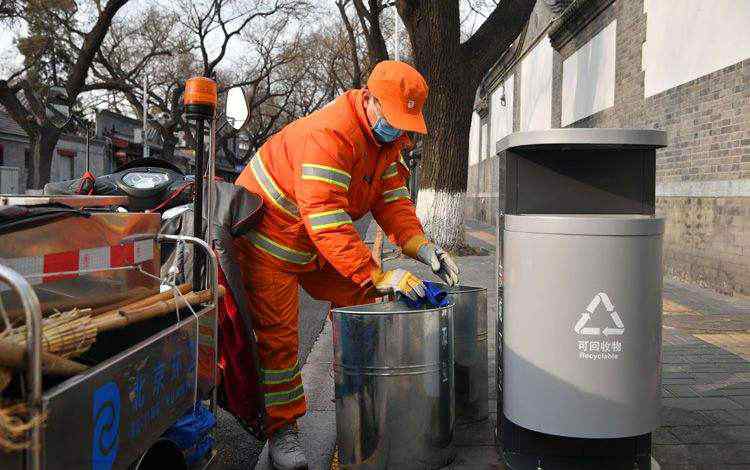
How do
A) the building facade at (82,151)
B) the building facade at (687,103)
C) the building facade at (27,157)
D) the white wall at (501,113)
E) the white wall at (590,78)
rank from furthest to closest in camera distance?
the building facade at (82,151) < the building facade at (27,157) < the white wall at (501,113) < the white wall at (590,78) < the building facade at (687,103)

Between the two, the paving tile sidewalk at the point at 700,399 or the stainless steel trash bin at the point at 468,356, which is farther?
the stainless steel trash bin at the point at 468,356

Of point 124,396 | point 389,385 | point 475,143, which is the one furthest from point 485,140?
point 124,396

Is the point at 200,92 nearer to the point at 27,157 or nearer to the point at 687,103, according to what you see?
the point at 687,103

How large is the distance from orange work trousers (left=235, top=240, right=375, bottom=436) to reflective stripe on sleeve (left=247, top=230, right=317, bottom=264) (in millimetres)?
35

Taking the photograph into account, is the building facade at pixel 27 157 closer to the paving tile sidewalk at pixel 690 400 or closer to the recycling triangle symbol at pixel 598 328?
the paving tile sidewalk at pixel 690 400

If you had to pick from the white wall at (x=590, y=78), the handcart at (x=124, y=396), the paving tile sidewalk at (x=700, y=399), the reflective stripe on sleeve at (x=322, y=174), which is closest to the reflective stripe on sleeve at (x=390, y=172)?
the reflective stripe on sleeve at (x=322, y=174)

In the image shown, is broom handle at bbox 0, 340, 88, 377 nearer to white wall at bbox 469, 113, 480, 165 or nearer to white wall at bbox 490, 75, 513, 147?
Result: white wall at bbox 490, 75, 513, 147

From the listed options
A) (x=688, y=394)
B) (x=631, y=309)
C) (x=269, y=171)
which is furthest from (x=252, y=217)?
(x=688, y=394)

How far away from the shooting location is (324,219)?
2.94 metres

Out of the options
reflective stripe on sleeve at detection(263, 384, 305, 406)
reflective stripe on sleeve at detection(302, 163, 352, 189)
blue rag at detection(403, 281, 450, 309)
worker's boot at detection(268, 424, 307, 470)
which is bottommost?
worker's boot at detection(268, 424, 307, 470)

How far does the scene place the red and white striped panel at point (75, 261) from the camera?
1.90m

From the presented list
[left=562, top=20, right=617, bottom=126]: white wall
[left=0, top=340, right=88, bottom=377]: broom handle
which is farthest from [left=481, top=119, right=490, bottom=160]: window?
[left=0, top=340, right=88, bottom=377]: broom handle

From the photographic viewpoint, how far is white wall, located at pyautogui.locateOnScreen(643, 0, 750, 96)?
25.8ft

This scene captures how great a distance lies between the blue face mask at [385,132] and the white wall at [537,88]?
15554mm
